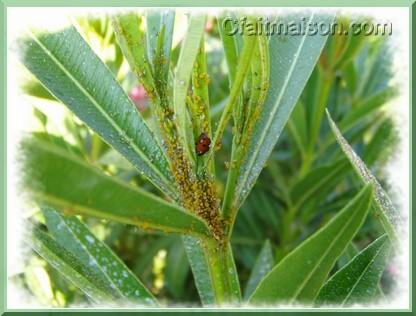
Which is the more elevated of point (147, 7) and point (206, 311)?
point (147, 7)

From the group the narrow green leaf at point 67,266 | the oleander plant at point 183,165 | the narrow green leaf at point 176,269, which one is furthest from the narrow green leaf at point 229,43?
the narrow green leaf at point 176,269

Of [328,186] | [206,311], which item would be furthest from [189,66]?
[328,186]

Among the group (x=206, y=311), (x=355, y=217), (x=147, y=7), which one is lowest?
(x=206, y=311)

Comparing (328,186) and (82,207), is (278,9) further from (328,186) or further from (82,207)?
(328,186)

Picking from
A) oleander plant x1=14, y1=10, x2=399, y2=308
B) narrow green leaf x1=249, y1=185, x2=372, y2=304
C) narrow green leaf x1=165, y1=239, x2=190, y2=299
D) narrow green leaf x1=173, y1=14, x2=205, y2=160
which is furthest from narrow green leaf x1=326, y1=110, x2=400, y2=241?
narrow green leaf x1=165, y1=239, x2=190, y2=299

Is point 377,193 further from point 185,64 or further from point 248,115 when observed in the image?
point 185,64

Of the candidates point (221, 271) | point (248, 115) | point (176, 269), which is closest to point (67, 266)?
point (221, 271)

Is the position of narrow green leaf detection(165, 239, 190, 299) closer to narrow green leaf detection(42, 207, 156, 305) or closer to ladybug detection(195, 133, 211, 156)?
narrow green leaf detection(42, 207, 156, 305)
